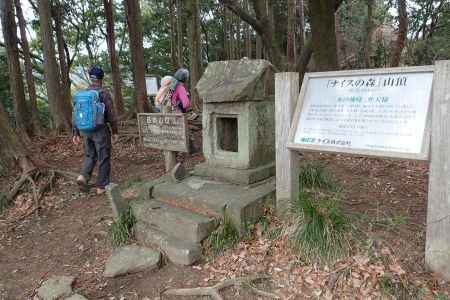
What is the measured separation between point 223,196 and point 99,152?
7.23 ft

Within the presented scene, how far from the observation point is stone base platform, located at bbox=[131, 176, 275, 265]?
3639 millimetres

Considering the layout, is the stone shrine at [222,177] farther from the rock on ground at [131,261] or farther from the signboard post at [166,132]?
the signboard post at [166,132]

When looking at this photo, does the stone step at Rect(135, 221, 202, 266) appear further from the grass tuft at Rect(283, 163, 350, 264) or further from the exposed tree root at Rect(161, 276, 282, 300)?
the grass tuft at Rect(283, 163, 350, 264)

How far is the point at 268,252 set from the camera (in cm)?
342

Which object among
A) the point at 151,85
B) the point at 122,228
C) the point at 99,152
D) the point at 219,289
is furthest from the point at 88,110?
the point at 151,85

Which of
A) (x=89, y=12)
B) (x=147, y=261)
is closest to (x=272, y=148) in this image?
(x=147, y=261)

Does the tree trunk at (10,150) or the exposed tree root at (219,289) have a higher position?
the tree trunk at (10,150)

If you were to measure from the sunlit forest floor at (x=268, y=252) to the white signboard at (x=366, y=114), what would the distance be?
88 centimetres

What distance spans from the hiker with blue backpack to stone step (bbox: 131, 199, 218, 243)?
1.16 meters

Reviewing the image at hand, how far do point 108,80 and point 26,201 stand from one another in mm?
21433

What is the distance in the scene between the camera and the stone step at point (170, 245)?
352 cm

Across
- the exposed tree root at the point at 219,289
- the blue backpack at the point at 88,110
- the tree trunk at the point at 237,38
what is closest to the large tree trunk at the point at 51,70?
the blue backpack at the point at 88,110

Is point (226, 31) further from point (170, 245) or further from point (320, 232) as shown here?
point (320, 232)

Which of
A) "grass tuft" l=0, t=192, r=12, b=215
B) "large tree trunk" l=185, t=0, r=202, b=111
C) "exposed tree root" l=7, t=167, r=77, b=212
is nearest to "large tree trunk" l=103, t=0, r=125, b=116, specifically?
"large tree trunk" l=185, t=0, r=202, b=111
